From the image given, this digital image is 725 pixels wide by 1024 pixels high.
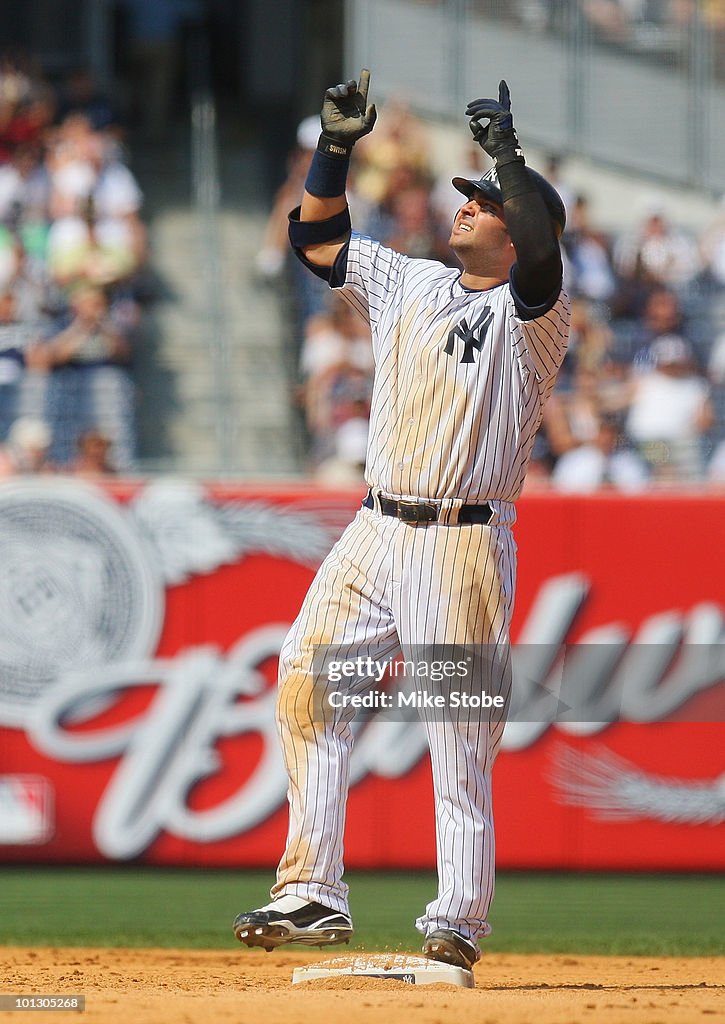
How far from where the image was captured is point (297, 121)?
1608cm

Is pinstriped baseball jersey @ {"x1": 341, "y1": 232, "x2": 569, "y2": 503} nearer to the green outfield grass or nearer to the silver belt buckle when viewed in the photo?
the silver belt buckle

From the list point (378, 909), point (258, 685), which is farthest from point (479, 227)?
point (258, 685)

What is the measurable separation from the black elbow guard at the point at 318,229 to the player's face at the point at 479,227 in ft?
1.13

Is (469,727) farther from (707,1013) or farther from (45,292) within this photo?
(45,292)

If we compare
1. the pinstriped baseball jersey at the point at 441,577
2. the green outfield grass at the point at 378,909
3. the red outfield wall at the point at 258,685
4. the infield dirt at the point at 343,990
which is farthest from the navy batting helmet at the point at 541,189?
the red outfield wall at the point at 258,685

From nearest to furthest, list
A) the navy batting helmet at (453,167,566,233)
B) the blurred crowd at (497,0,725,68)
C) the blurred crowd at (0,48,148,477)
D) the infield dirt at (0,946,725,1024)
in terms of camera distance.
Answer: the infield dirt at (0,946,725,1024) < the navy batting helmet at (453,167,566,233) < the blurred crowd at (0,48,148,477) < the blurred crowd at (497,0,725,68)

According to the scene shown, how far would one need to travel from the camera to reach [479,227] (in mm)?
4668

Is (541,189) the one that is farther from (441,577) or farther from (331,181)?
(441,577)

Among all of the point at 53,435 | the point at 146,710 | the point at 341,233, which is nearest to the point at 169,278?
the point at 53,435

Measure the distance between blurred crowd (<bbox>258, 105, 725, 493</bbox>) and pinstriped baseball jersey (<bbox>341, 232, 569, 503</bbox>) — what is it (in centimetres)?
438

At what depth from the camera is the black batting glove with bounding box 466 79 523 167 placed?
4449 mm

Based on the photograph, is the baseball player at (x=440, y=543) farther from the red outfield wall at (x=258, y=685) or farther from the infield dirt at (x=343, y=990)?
the red outfield wall at (x=258, y=685)

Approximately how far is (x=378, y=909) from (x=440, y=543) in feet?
10.0
